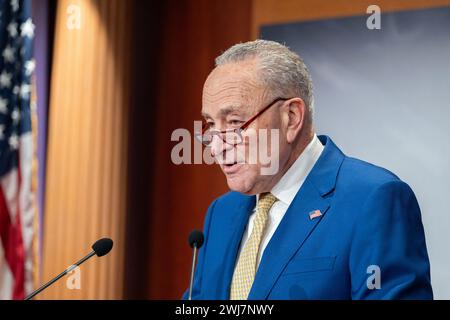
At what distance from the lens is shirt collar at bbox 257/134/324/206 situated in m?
1.98

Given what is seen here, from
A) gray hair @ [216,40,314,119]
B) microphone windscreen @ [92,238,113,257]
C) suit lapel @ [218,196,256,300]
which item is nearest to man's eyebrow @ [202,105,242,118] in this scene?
gray hair @ [216,40,314,119]

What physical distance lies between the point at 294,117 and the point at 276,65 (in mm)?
176

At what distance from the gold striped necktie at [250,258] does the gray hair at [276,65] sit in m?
0.35

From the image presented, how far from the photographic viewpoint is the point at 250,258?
6.26 feet

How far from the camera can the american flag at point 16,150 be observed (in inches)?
149

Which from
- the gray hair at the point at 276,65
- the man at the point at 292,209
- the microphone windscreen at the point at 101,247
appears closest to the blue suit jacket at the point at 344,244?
the man at the point at 292,209

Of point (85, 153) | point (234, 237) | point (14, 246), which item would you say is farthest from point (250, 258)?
point (85, 153)

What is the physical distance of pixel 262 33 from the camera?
14.8 feet

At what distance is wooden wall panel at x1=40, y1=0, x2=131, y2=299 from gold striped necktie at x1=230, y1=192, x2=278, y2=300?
2.33 m

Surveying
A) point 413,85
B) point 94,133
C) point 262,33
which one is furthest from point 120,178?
point 413,85

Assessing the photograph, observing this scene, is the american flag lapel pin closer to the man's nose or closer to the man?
the man

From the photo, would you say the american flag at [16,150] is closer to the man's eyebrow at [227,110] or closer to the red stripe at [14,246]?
the red stripe at [14,246]
